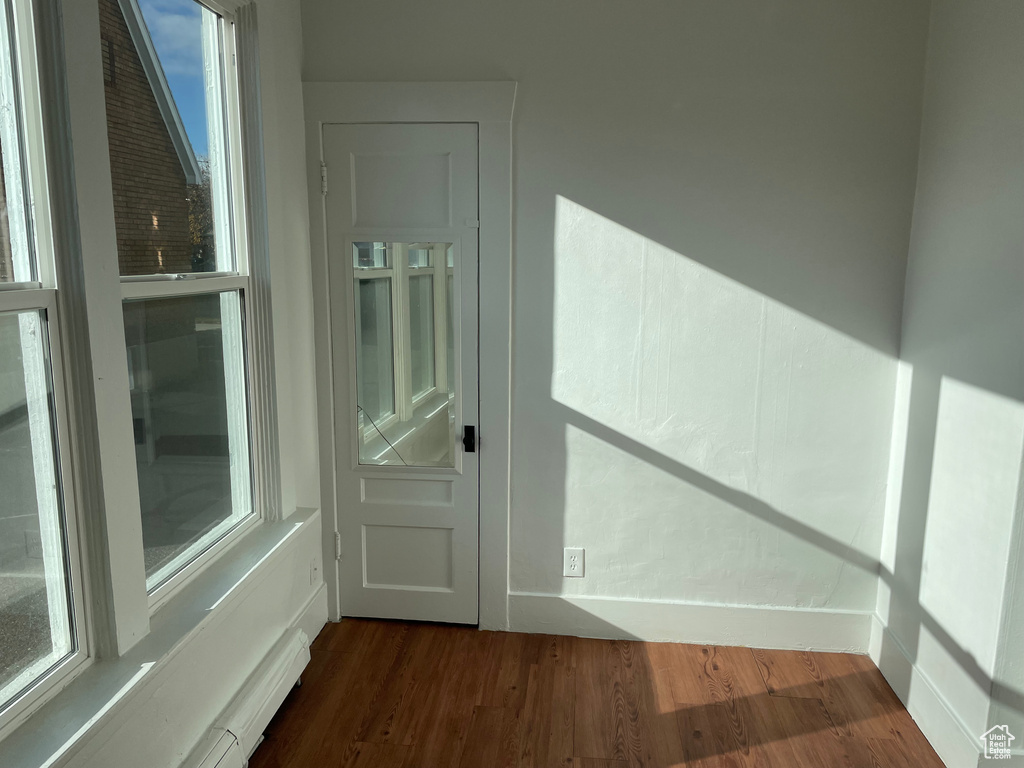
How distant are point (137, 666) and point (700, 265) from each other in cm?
240

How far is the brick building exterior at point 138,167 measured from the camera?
197 cm

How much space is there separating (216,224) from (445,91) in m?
1.09

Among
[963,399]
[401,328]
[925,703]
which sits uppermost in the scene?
[401,328]

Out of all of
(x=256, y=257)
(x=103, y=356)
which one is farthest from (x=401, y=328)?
(x=103, y=356)

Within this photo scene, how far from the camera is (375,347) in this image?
325 centimetres

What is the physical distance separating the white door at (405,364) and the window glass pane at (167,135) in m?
0.67

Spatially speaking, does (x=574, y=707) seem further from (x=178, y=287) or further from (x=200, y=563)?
(x=178, y=287)

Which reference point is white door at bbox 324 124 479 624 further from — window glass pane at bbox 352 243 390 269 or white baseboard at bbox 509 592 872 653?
white baseboard at bbox 509 592 872 653

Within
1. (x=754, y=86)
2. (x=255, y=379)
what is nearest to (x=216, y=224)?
(x=255, y=379)

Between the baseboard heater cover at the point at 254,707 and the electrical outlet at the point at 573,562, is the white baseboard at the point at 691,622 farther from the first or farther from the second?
the baseboard heater cover at the point at 254,707

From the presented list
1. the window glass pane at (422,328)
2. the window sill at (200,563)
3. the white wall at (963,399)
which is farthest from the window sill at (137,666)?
the white wall at (963,399)

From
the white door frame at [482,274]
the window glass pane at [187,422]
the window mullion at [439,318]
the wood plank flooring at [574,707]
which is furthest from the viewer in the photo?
the window mullion at [439,318]

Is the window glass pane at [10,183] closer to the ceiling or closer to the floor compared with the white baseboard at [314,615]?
closer to the ceiling

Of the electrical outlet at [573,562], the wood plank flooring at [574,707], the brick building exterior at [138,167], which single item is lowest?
the wood plank flooring at [574,707]
